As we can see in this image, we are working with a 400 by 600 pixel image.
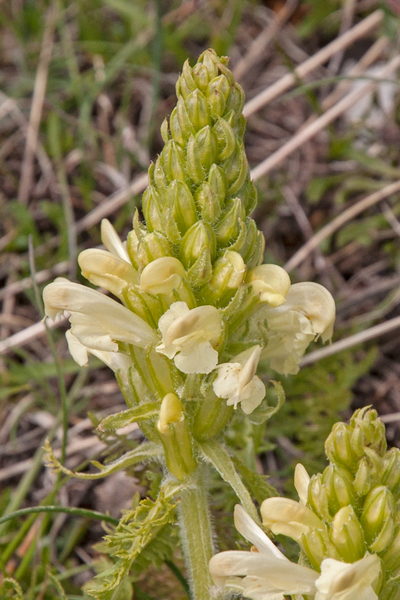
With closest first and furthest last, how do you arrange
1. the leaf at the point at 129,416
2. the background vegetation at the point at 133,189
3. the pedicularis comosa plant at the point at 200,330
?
the pedicularis comosa plant at the point at 200,330 → the leaf at the point at 129,416 → the background vegetation at the point at 133,189

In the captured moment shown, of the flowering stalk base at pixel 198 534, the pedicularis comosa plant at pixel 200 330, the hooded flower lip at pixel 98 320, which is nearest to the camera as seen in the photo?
the pedicularis comosa plant at pixel 200 330

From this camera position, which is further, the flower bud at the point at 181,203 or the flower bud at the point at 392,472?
the flower bud at the point at 181,203

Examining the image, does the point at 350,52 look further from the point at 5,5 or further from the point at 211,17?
the point at 5,5

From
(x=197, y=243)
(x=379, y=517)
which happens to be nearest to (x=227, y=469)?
(x=379, y=517)

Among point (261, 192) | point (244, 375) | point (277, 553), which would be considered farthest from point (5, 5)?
point (277, 553)

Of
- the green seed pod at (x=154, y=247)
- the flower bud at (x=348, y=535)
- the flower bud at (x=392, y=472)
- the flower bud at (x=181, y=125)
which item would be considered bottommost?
the flower bud at (x=348, y=535)

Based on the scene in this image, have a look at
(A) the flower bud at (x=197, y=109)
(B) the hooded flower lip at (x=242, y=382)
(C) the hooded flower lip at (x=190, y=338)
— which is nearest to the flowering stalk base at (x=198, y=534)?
(B) the hooded flower lip at (x=242, y=382)

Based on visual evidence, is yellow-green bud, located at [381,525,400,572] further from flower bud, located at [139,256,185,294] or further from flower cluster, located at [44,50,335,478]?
flower bud, located at [139,256,185,294]

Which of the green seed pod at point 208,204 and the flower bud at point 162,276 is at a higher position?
the green seed pod at point 208,204

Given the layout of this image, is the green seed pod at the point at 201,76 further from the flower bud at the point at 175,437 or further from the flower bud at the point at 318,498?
the flower bud at the point at 318,498
